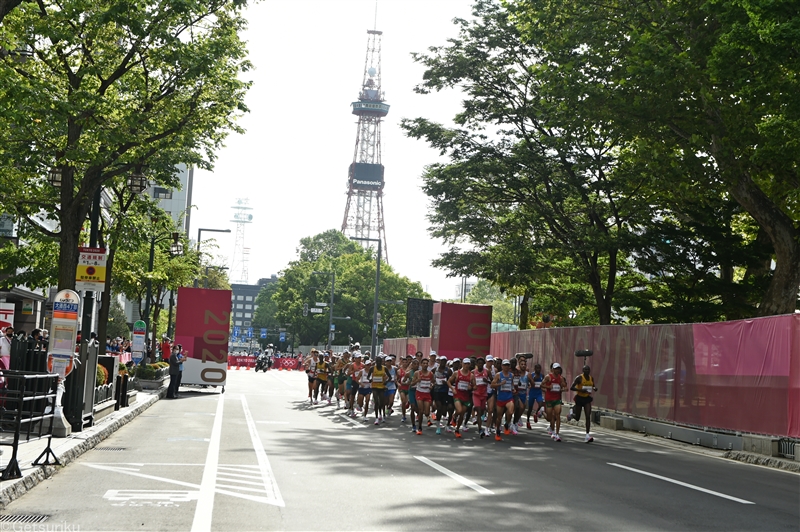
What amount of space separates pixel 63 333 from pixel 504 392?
10191 millimetres

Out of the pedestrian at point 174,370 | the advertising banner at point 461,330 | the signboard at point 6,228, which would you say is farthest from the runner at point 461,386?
the signboard at point 6,228

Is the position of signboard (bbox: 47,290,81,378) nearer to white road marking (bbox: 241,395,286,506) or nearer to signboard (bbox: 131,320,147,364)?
white road marking (bbox: 241,395,286,506)

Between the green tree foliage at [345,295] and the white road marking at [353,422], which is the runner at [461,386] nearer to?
the white road marking at [353,422]

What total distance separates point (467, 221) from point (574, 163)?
5678mm

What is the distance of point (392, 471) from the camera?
13.5m

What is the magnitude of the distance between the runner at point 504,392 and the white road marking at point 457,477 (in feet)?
18.1

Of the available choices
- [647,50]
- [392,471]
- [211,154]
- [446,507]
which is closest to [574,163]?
[647,50]

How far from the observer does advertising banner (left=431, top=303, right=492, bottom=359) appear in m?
34.8

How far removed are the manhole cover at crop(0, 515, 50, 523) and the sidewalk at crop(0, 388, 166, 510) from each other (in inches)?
17.4

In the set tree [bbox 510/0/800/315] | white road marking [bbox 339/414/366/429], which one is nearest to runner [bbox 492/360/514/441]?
white road marking [bbox 339/414/366/429]

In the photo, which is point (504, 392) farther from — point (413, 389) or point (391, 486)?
point (391, 486)

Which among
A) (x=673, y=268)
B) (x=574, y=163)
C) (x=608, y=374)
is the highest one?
(x=574, y=163)

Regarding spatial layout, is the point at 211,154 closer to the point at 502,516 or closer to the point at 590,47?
the point at 590,47

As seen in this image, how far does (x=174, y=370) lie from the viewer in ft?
108
